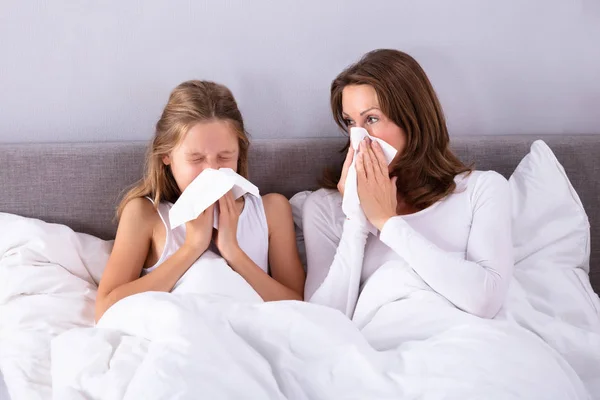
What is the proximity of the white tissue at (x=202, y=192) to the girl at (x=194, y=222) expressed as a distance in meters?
0.05

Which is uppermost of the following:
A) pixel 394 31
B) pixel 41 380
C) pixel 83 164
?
pixel 394 31

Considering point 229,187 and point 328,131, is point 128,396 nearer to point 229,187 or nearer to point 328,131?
point 229,187

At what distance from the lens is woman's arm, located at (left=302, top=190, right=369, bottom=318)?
5.58 feet

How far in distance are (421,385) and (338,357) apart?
0.16 m

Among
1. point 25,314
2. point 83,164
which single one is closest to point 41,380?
point 25,314

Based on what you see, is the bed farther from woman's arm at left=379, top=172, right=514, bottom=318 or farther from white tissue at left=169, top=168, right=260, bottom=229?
white tissue at left=169, top=168, right=260, bottom=229

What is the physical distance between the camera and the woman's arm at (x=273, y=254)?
173 centimetres

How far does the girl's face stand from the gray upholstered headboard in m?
0.21

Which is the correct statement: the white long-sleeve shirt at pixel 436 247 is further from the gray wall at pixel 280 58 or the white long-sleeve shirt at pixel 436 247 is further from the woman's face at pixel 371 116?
the gray wall at pixel 280 58

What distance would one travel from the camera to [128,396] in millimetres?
1189

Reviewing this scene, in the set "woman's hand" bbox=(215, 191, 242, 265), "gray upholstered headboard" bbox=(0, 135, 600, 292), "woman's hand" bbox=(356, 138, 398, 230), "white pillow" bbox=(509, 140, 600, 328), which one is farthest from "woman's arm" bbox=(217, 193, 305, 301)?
"white pillow" bbox=(509, 140, 600, 328)

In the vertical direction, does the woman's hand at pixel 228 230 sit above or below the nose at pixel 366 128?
below

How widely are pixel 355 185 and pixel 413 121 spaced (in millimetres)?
221

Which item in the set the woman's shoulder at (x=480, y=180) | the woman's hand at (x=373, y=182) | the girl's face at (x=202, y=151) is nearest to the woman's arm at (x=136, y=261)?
the girl's face at (x=202, y=151)
